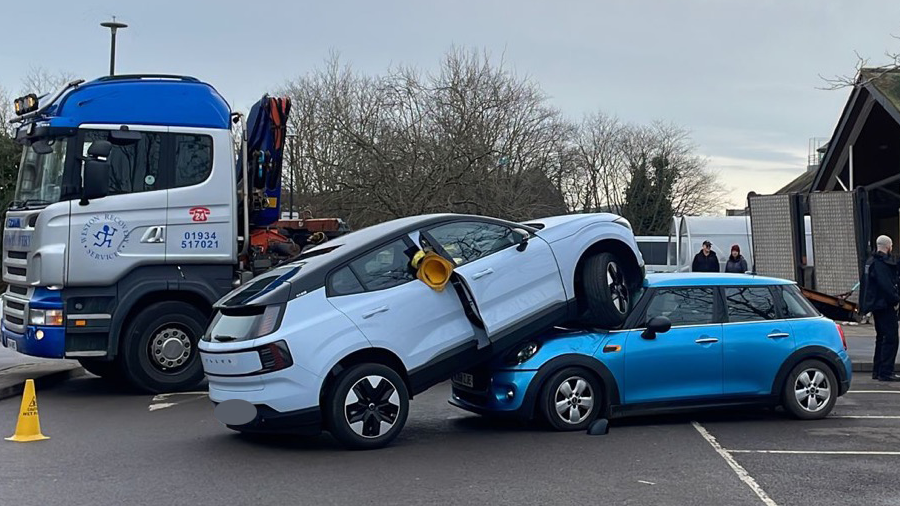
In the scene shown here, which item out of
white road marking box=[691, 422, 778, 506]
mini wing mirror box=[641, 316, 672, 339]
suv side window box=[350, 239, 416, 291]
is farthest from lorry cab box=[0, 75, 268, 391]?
white road marking box=[691, 422, 778, 506]

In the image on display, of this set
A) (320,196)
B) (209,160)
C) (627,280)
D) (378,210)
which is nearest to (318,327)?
(627,280)

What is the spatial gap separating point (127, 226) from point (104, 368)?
248 centimetres

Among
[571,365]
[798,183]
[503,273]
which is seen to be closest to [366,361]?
[503,273]

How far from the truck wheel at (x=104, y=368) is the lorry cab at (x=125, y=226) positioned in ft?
1.15

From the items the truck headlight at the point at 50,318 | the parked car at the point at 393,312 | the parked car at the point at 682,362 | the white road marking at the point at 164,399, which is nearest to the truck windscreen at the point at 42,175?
the truck headlight at the point at 50,318

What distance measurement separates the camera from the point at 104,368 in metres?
13.1

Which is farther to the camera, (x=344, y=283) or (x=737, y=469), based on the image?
(x=344, y=283)

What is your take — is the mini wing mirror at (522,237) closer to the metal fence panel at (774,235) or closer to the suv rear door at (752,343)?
the suv rear door at (752,343)

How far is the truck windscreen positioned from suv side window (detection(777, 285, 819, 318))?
26.3ft

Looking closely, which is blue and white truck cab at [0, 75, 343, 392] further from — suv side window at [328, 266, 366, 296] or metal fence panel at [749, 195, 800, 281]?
metal fence panel at [749, 195, 800, 281]

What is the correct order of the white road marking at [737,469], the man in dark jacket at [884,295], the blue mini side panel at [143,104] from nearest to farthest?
the white road marking at [737,469]
the blue mini side panel at [143,104]
the man in dark jacket at [884,295]

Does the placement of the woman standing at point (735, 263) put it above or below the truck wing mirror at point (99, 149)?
below

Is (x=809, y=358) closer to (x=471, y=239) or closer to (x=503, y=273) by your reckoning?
(x=503, y=273)

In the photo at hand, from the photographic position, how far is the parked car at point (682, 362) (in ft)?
29.1
